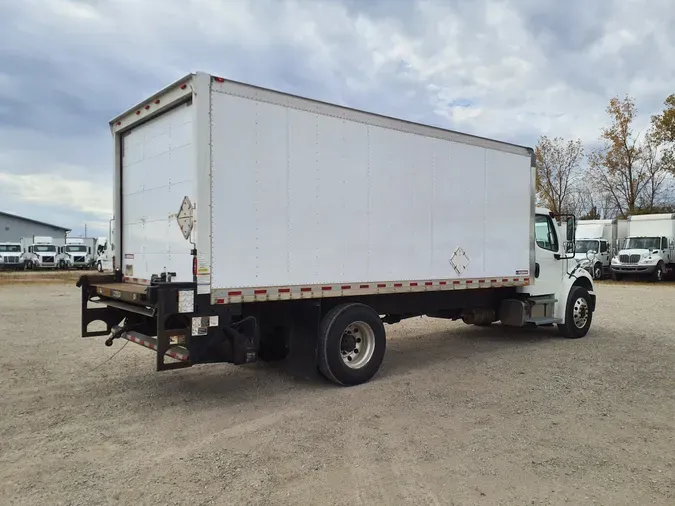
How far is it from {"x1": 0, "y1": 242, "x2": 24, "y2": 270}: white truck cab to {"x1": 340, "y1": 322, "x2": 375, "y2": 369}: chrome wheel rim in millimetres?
43986

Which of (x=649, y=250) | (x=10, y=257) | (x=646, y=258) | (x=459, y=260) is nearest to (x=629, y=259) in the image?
(x=646, y=258)

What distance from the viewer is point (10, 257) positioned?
139 feet

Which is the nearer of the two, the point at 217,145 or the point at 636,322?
the point at 217,145

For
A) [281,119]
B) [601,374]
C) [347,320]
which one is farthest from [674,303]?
[281,119]

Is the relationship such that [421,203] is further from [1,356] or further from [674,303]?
[674,303]

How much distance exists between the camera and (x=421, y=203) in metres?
7.71

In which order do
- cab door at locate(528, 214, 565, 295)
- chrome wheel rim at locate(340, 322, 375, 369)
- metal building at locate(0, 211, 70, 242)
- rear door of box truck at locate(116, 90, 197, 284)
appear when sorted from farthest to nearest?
metal building at locate(0, 211, 70, 242)
cab door at locate(528, 214, 565, 295)
chrome wheel rim at locate(340, 322, 375, 369)
rear door of box truck at locate(116, 90, 197, 284)

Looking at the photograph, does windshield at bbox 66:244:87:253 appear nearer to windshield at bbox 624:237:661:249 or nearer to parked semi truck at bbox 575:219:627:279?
parked semi truck at bbox 575:219:627:279

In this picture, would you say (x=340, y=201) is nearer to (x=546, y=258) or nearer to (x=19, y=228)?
(x=546, y=258)

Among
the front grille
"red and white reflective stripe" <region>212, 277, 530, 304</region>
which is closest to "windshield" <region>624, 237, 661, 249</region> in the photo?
the front grille

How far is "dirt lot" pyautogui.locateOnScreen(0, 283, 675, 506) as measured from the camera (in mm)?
3926

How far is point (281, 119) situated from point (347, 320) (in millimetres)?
2613

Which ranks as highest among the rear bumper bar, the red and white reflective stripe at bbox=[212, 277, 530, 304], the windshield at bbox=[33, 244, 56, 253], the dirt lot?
the windshield at bbox=[33, 244, 56, 253]

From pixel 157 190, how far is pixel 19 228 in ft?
225
